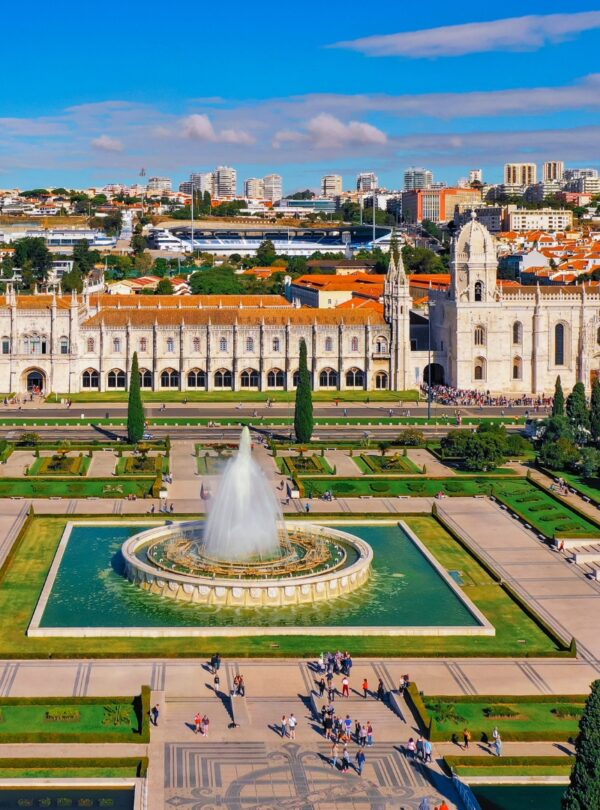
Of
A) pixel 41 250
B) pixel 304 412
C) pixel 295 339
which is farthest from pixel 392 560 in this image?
pixel 41 250

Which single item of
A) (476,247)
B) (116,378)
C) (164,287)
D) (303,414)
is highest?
(476,247)

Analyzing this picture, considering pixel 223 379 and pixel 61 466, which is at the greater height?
pixel 223 379

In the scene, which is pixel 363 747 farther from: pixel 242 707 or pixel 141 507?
pixel 141 507

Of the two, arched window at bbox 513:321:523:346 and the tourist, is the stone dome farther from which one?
the tourist

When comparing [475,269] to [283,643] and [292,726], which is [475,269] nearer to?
[283,643]

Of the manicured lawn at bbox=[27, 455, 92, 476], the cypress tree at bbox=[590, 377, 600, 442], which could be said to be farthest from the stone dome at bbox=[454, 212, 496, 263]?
the manicured lawn at bbox=[27, 455, 92, 476]

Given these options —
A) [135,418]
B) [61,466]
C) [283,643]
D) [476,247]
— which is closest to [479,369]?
[476,247]

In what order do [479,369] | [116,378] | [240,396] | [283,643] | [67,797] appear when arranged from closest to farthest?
[67,797], [283,643], [240,396], [116,378], [479,369]
